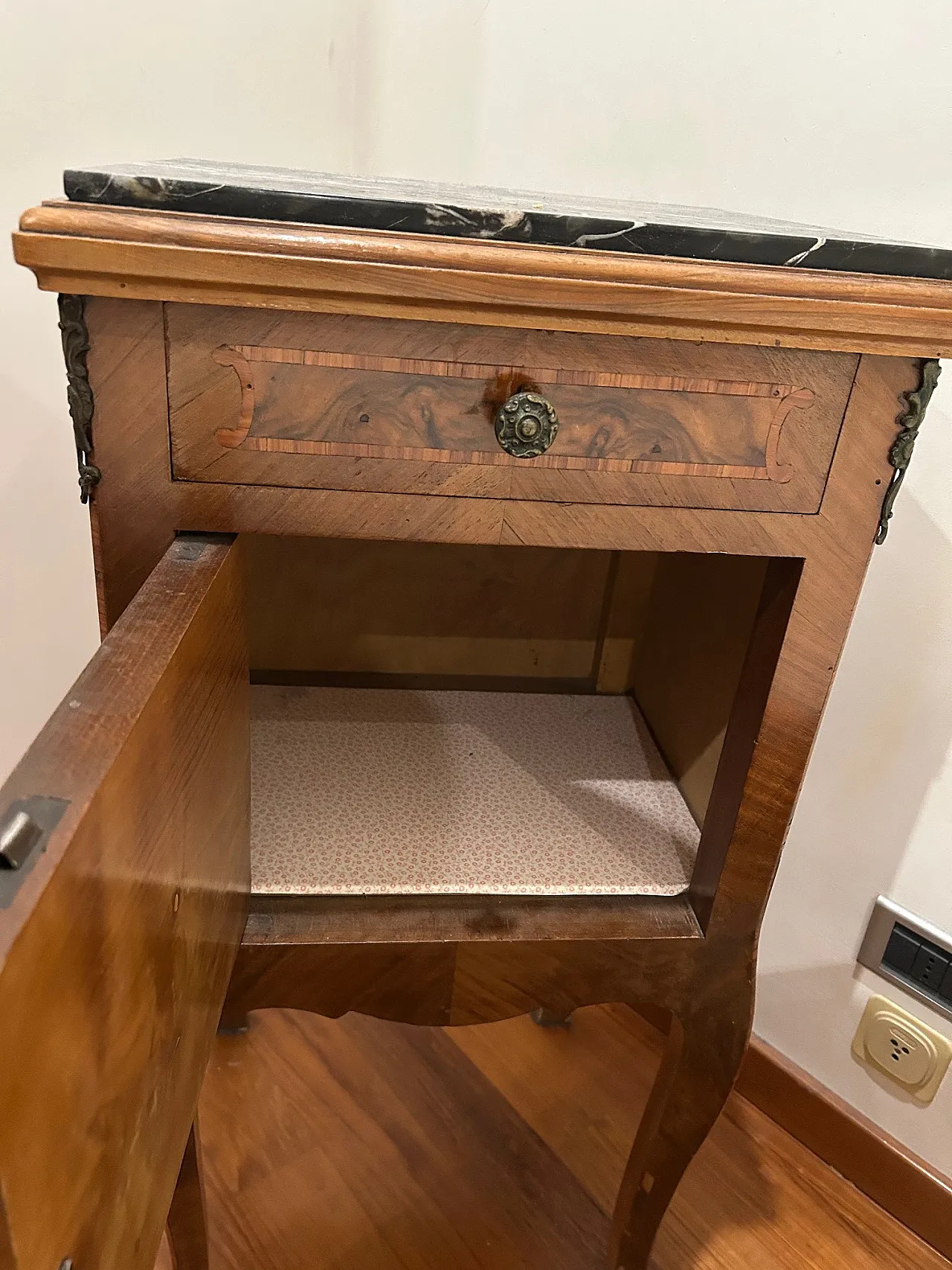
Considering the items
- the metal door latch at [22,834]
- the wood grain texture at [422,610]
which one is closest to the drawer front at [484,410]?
the metal door latch at [22,834]

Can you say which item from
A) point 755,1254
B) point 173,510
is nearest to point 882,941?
point 755,1254

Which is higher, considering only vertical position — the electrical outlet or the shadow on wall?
the shadow on wall

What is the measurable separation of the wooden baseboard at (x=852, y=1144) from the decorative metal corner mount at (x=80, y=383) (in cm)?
101

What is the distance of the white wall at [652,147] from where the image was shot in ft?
2.61

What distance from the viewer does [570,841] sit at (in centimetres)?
75

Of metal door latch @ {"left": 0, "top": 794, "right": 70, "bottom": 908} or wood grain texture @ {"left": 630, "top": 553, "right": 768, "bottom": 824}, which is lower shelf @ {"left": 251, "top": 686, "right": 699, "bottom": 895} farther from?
metal door latch @ {"left": 0, "top": 794, "right": 70, "bottom": 908}

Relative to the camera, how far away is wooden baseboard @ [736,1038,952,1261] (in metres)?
0.95

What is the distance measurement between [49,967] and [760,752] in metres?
0.49

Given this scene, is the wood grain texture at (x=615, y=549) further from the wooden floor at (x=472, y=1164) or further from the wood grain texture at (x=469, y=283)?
the wooden floor at (x=472, y=1164)

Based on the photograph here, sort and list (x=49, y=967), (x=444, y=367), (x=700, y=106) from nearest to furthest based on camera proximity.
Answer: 1. (x=49, y=967)
2. (x=444, y=367)
3. (x=700, y=106)

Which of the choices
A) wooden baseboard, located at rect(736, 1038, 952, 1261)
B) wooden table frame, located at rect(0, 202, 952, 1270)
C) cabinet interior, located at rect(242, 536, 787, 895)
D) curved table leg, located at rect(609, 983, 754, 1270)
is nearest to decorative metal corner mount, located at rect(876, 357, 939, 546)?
wooden table frame, located at rect(0, 202, 952, 1270)

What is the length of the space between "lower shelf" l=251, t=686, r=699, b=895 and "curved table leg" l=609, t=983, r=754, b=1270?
0.38 feet

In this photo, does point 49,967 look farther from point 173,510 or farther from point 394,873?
point 394,873

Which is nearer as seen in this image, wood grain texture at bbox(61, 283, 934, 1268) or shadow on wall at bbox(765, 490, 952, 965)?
wood grain texture at bbox(61, 283, 934, 1268)
